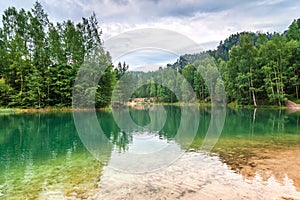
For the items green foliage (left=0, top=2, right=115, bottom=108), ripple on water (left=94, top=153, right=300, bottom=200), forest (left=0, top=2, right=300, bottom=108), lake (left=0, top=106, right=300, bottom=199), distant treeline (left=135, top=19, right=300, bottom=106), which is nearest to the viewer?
ripple on water (left=94, top=153, right=300, bottom=200)

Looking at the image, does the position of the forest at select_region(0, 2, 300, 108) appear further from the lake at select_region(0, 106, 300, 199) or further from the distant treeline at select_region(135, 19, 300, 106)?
the lake at select_region(0, 106, 300, 199)

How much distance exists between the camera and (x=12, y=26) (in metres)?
35.4

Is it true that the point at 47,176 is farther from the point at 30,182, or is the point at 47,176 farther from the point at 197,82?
the point at 197,82

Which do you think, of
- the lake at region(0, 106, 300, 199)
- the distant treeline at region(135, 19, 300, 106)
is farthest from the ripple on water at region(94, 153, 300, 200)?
the distant treeline at region(135, 19, 300, 106)

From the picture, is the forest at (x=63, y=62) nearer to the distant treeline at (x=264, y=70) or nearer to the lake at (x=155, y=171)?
the distant treeline at (x=264, y=70)

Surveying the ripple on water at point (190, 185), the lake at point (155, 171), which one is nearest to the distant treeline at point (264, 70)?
the lake at point (155, 171)

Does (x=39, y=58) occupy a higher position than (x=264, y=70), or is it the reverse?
(x=39, y=58)

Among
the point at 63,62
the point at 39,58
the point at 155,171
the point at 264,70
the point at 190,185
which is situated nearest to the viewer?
the point at 190,185

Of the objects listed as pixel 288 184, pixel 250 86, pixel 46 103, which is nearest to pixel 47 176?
pixel 288 184

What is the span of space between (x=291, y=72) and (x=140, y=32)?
100ft

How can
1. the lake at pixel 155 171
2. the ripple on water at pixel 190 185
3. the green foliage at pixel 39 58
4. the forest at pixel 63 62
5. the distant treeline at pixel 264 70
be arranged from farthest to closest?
the distant treeline at pixel 264 70 < the forest at pixel 63 62 < the green foliage at pixel 39 58 < the lake at pixel 155 171 < the ripple on water at pixel 190 185

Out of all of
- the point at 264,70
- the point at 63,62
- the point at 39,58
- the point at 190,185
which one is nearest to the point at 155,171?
the point at 190,185

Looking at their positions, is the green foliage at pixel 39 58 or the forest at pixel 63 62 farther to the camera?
the forest at pixel 63 62

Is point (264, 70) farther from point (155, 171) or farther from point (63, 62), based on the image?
point (155, 171)
